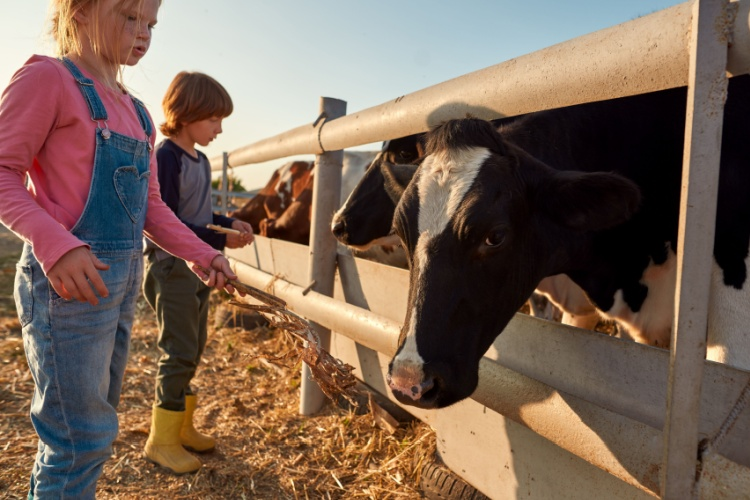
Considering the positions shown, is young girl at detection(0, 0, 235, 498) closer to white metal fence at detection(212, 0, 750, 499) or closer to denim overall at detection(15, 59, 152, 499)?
denim overall at detection(15, 59, 152, 499)

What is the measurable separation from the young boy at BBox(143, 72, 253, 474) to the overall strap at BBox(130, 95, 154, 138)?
0.84m

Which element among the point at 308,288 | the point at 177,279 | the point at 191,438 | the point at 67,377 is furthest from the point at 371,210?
the point at 67,377

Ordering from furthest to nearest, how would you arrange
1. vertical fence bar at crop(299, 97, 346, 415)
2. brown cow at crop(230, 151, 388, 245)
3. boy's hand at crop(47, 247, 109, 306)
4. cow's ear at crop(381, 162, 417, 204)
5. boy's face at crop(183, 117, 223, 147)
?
brown cow at crop(230, 151, 388, 245), vertical fence bar at crop(299, 97, 346, 415), boy's face at crop(183, 117, 223, 147), cow's ear at crop(381, 162, 417, 204), boy's hand at crop(47, 247, 109, 306)

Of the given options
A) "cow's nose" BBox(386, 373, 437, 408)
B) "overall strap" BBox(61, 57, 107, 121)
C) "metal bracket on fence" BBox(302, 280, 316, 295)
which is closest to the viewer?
"cow's nose" BBox(386, 373, 437, 408)

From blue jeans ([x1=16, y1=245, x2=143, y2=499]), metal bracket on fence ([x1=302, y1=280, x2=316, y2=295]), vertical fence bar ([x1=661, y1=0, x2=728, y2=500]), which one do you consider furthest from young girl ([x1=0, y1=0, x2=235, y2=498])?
metal bracket on fence ([x1=302, y1=280, x2=316, y2=295])

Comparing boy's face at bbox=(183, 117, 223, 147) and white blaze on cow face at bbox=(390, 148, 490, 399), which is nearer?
white blaze on cow face at bbox=(390, 148, 490, 399)

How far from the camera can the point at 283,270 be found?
430 centimetres

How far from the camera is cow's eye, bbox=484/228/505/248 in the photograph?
5.39 feet

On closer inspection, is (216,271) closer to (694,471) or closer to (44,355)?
(44,355)

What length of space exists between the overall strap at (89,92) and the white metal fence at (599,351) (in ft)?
3.46

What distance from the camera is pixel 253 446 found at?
3.03 m

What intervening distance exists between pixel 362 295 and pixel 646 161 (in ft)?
4.95

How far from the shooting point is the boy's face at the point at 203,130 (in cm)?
286

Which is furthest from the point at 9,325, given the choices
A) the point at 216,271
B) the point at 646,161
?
the point at 646,161
